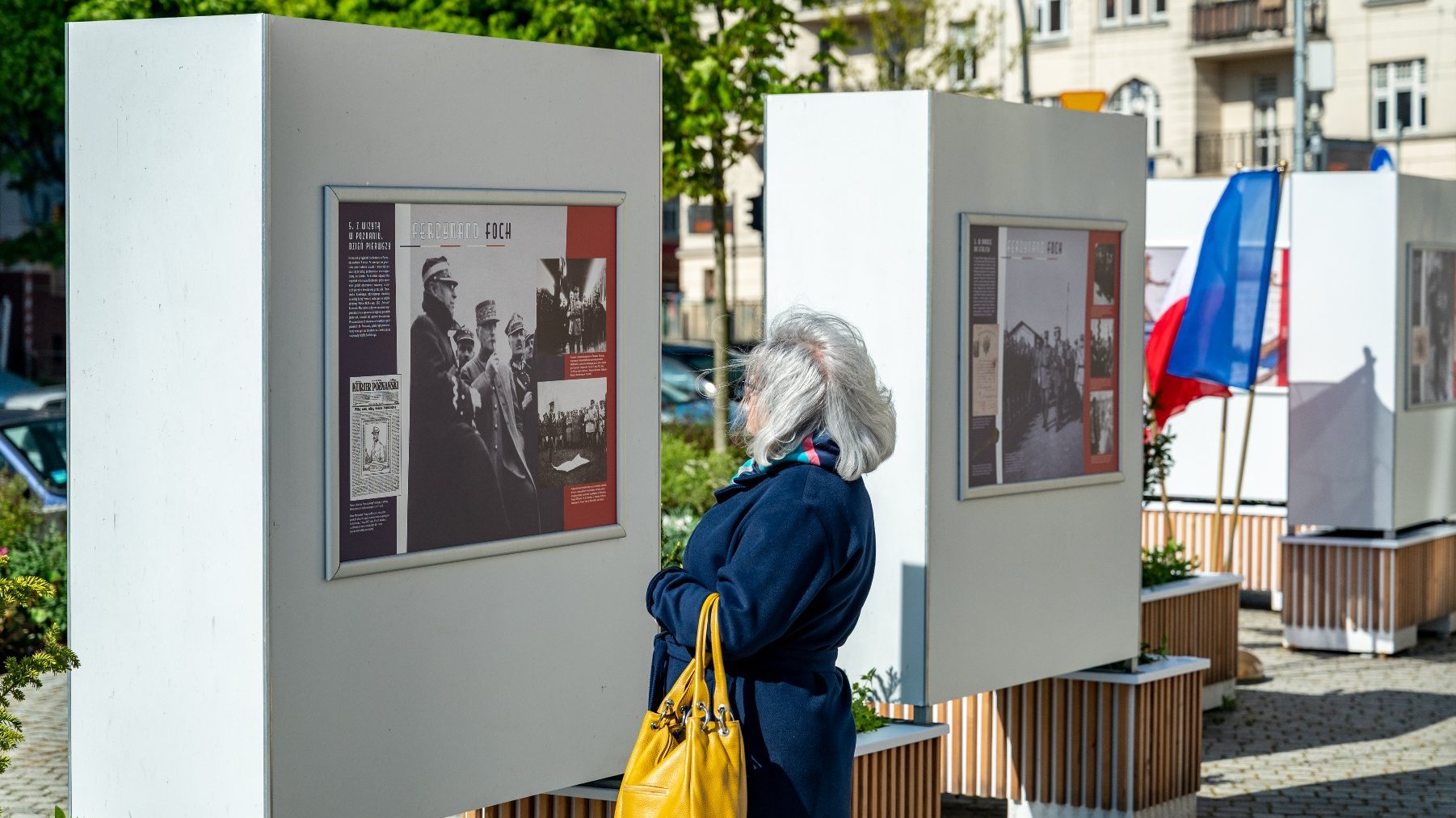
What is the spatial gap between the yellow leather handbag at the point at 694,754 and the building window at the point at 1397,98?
43594mm

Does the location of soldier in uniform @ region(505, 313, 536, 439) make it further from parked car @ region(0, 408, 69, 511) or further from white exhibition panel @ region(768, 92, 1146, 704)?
parked car @ region(0, 408, 69, 511)

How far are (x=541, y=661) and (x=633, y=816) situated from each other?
1181 mm

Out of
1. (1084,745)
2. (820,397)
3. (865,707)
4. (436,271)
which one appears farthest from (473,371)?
(1084,745)

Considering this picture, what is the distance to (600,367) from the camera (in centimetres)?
540

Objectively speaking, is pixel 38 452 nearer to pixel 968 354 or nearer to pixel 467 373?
pixel 968 354

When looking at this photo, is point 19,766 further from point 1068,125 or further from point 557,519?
point 1068,125

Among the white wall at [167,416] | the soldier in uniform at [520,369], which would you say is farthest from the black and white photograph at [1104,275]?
the white wall at [167,416]

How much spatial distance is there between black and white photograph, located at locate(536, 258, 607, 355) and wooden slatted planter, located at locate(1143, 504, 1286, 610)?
31.6 feet

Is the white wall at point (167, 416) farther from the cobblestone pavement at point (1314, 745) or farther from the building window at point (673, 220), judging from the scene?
the building window at point (673, 220)

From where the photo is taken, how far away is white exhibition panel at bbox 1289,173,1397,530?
1281 cm

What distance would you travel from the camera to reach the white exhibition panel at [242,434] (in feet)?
14.6

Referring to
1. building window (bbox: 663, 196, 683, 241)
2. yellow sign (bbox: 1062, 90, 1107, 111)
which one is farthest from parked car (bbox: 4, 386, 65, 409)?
building window (bbox: 663, 196, 683, 241)

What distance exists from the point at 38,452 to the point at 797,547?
10440mm

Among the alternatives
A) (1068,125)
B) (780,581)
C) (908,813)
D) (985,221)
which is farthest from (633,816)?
(1068,125)
